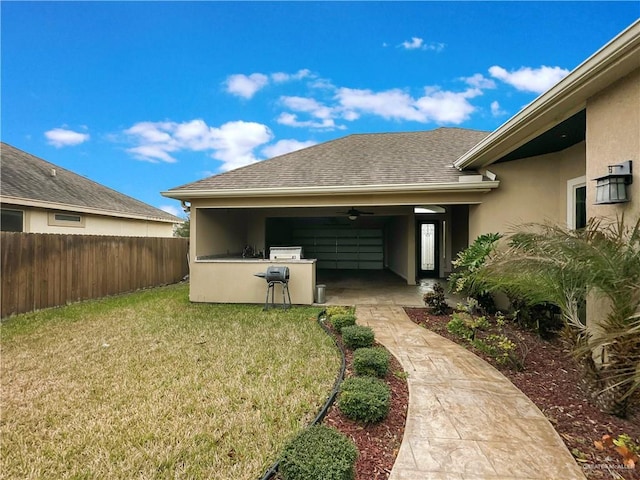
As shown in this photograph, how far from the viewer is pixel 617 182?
11.6 ft

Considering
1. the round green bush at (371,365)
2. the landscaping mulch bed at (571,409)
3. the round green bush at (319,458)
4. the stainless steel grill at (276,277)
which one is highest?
the stainless steel grill at (276,277)

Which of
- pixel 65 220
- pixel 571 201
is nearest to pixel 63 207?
pixel 65 220

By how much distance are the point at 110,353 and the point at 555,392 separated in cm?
603

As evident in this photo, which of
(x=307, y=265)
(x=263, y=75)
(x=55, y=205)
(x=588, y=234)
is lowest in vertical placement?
(x=307, y=265)

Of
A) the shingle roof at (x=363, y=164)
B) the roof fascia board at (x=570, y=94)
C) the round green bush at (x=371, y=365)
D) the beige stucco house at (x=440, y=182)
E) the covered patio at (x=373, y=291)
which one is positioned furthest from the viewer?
the covered patio at (x=373, y=291)

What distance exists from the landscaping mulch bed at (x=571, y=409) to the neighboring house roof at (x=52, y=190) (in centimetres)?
1221

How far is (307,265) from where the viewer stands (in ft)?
27.1

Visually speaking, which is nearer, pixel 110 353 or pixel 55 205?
pixel 110 353

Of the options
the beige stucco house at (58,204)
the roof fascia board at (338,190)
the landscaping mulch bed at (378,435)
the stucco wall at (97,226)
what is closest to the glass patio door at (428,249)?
the roof fascia board at (338,190)

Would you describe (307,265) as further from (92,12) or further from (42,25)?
(42,25)

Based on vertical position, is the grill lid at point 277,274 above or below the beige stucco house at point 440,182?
below

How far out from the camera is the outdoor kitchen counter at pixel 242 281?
8250 millimetres

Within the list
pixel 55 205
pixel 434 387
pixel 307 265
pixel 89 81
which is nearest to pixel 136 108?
pixel 89 81

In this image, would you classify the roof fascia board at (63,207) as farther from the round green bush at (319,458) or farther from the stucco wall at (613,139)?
the stucco wall at (613,139)
